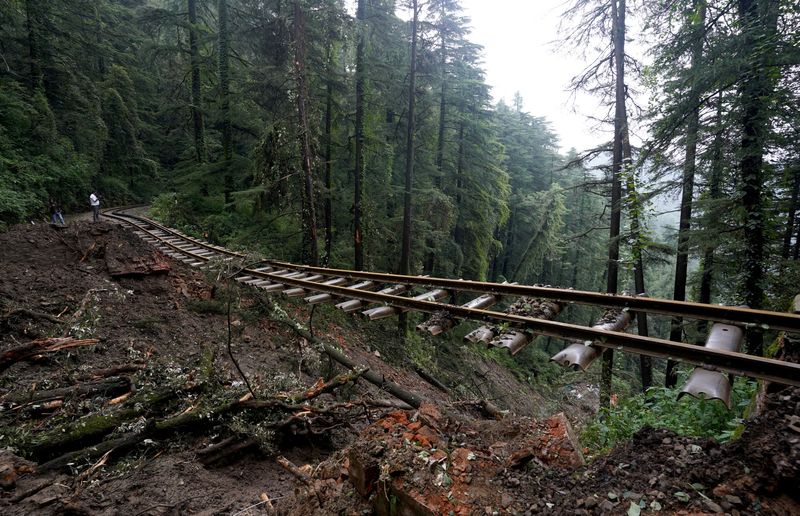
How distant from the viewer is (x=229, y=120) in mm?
17516

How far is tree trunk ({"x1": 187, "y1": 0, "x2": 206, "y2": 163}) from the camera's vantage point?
18.2m

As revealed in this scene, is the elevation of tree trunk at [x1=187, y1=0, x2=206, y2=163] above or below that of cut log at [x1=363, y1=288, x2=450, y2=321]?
above

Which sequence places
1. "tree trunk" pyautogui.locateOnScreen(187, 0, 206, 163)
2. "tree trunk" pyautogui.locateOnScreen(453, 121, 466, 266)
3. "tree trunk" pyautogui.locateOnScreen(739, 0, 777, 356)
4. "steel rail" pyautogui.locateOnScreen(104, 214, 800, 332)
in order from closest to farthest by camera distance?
"steel rail" pyautogui.locateOnScreen(104, 214, 800, 332) → "tree trunk" pyautogui.locateOnScreen(739, 0, 777, 356) → "tree trunk" pyautogui.locateOnScreen(187, 0, 206, 163) → "tree trunk" pyautogui.locateOnScreen(453, 121, 466, 266)

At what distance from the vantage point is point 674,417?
13.0 ft

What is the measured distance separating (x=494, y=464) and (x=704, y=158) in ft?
30.4

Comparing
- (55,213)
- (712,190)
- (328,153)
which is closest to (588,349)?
(712,190)

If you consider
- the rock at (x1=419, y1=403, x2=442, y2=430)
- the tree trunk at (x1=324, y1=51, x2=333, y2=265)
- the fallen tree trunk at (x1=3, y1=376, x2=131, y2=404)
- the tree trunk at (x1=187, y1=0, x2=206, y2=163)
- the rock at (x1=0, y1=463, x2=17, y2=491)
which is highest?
the tree trunk at (x1=187, y1=0, x2=206, y2=163)

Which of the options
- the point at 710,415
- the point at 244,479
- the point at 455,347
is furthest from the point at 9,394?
the point at 455,347

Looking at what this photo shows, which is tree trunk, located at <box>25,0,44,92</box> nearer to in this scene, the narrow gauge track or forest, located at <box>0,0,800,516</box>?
forest, located at <box>0,0,800,516</box>

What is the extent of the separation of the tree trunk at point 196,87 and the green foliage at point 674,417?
2121 centimetres

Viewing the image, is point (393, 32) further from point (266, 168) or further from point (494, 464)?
point (494, 464)

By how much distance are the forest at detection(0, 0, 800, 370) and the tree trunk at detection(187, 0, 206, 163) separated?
112 millimetres

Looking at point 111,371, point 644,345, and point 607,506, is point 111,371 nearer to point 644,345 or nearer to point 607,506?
point 607,506

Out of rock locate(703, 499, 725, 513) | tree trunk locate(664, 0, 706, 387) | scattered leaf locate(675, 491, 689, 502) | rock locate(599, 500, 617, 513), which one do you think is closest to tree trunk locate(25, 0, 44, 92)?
rock locate(599, 500, 617, 513)
